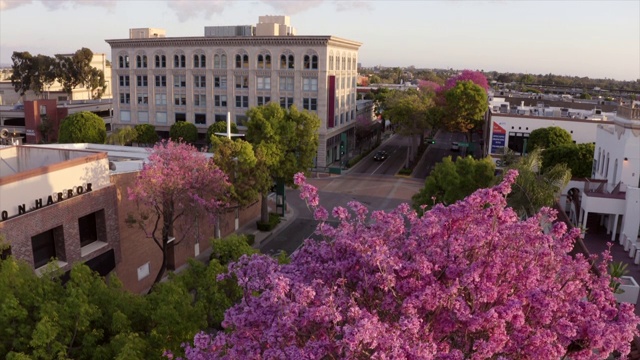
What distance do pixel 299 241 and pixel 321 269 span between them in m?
31.0

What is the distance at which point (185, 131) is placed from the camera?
7075cm

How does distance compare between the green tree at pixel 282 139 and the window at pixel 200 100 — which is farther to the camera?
the window at pixel 200 100

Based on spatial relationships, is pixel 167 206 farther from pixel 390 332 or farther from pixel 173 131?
pixel 173 131

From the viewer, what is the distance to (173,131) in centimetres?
7162

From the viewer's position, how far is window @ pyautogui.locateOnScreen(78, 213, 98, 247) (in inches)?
1040

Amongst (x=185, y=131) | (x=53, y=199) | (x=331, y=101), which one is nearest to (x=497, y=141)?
(x=331, y=101)

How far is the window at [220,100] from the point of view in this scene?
73.0 meters

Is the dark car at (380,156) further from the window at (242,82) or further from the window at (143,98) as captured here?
the window at (143,98)

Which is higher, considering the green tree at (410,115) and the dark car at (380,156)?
the green tree at (410,115)

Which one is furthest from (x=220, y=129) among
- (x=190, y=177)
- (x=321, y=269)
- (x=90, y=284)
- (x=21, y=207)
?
(x=321, y=269)

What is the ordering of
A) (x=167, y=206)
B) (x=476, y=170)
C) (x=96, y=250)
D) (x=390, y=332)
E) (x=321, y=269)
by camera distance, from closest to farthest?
(x=390, y=332), (x=321, y=269), (x=96, y=250), (x=167, y=206), (x=476, y=170)

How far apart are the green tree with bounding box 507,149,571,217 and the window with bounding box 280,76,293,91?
41872mm

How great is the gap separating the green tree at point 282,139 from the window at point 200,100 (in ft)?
106

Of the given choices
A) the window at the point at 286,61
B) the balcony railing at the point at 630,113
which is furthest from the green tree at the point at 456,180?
the window at the point at 286,61
